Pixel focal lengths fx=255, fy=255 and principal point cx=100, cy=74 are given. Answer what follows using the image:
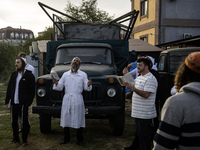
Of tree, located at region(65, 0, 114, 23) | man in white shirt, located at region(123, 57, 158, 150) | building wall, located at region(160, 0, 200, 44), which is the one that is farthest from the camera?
tree, located at region(65, 0, 114, 23)

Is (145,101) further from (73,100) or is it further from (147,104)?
(73,100)

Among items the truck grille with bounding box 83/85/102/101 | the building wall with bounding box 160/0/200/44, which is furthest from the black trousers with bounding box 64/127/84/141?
the building wall with bounding box 160/0/200/44

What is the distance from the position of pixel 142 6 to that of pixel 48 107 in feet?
68.4

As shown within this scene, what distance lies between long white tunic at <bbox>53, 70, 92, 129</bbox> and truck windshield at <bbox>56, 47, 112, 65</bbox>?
1456 mm

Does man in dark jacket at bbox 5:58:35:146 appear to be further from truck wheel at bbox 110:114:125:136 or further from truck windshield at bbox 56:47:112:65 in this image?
truck wheel at bbox 110:114:125:136

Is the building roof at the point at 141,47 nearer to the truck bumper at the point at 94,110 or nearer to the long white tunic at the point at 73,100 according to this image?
the truck bumper at the point at 94,110

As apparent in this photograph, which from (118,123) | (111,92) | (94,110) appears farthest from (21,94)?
(118,123)

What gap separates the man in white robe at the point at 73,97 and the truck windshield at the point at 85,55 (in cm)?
140

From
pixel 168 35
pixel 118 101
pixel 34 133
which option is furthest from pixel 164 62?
pixel 168 35

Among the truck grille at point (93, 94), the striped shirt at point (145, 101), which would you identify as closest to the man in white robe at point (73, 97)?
the truck grille at point (93, 94)

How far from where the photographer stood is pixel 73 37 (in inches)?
353

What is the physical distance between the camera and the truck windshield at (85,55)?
Answer: 689cm

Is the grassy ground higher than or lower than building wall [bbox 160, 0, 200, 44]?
lower

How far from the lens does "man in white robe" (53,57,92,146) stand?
532 cm
